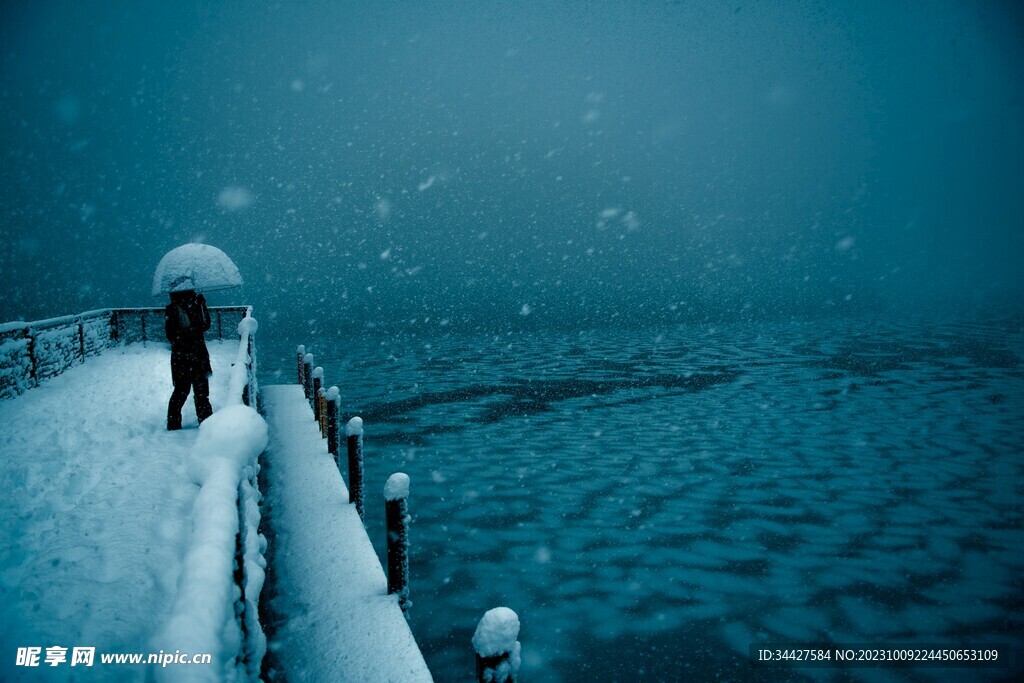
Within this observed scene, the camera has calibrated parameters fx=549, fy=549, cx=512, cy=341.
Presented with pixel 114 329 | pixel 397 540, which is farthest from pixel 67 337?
pixel 397 540

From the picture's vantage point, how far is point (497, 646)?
2.95 m

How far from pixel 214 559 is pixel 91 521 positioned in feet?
13.3

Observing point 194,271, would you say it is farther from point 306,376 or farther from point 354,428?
point 306,376

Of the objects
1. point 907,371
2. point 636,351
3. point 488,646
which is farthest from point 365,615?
point 636,351

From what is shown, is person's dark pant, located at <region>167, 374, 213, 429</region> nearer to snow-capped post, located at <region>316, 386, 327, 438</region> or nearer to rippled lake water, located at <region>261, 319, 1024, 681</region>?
snow-capped post, located at <region>316, 386, 327, 438</region>

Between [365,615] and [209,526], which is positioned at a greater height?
[209,526]

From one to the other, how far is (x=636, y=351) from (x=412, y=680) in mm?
42837

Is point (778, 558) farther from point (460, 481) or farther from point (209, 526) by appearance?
point (209, 526)

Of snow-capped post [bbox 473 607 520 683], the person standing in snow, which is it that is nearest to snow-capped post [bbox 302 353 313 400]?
the person standing in snow

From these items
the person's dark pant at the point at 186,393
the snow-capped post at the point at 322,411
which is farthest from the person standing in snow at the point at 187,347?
the snow-capped post at the point at 322,411

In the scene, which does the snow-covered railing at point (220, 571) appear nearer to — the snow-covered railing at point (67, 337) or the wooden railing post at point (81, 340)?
the snow-covered railing at point (67, 337)

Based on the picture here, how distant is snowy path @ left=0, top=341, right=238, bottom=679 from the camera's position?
3607mm

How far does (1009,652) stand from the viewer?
650 cm

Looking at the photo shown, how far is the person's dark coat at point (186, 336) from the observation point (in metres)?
7.27
